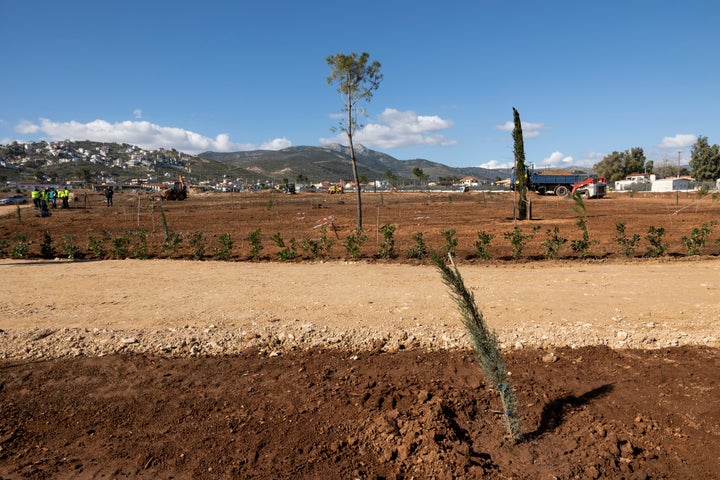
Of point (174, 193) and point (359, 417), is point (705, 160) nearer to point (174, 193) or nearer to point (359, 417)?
point (174, 193)

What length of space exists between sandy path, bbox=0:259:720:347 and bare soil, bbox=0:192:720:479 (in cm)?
5

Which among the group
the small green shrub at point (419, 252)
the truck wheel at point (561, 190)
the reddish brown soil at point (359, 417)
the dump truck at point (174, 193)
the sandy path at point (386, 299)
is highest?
the dump truck at point (174, 193)

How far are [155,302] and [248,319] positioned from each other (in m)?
2.22

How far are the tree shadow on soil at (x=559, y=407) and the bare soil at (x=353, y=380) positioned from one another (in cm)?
2

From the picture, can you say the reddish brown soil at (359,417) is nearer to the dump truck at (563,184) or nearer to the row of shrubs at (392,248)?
the row of shrubs at (392,248)

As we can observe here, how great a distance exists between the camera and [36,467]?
12.8ft

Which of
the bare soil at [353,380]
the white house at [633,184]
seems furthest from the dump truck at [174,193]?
the white house at [633,184]

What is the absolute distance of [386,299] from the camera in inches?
324

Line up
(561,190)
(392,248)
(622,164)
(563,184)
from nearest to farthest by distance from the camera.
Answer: (392,248)
(561,190)
(563,184)
(622,164)

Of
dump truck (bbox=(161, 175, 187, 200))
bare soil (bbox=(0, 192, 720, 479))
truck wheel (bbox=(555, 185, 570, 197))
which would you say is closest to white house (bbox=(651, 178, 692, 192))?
truck wheel (bbox=(555, 185, 570, 197))

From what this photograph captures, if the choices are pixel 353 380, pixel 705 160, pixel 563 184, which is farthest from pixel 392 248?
pixel 705 160

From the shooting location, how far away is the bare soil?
153 inches

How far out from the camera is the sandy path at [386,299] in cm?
662

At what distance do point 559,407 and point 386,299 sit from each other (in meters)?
4.02
